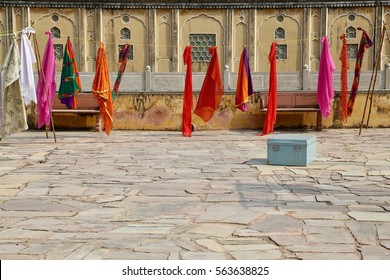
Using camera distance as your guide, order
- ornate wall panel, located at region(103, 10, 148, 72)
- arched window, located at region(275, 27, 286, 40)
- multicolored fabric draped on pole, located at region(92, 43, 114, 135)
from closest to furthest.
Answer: multicolored fabric draped on pole, located at region(92, 43, 114, 135) < ornate wall panel, located at region(103, 10, 148, 72) < arched window, located at region(275, 27, 286, 40)

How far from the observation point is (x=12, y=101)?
10391 millimetres

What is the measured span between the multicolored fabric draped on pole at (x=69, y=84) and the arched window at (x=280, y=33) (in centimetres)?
1021

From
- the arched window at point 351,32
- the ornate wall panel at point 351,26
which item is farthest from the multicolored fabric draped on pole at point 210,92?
the arched window at point 351,32

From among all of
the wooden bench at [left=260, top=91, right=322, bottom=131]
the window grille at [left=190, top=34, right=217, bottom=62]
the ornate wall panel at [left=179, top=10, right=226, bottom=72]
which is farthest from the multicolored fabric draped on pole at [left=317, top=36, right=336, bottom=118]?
the window grille at [left=190, top=34, right=217, bottom=62]

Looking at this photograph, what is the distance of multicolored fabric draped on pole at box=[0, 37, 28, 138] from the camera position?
33.8ft

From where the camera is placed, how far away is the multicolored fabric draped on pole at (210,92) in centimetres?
1314

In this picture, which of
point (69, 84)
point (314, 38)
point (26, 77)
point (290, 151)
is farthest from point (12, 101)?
point (314, 38)

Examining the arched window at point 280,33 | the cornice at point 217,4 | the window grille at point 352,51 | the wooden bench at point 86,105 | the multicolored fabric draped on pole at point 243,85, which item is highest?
the cornice at point 217,4

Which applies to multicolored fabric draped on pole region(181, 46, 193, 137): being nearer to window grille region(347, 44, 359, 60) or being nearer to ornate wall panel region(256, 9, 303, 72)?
ornate wall panel region(256, 9, 303, 72)

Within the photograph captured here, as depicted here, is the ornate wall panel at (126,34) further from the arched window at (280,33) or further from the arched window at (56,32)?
the arched window at (280,33)

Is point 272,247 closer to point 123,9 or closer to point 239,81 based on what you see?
point 239,81

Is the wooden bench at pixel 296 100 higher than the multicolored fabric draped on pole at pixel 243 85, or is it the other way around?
the multicolored fabric draped on pole at pixel 243 85

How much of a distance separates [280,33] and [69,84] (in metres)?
10.6

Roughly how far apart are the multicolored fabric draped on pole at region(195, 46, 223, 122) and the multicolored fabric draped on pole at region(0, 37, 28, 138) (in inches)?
184
